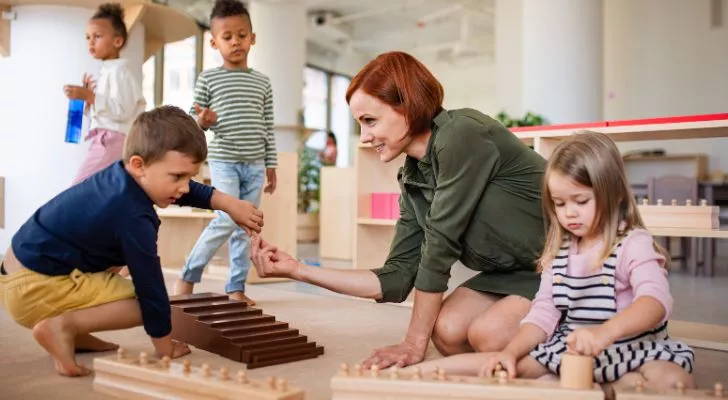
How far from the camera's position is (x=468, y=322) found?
1.91m

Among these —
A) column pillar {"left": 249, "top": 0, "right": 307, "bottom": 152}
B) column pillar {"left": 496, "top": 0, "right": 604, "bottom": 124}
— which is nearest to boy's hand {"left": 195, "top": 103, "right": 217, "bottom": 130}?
column pillar {"left": 496, "top": 0, "right": 604, "bottom": 124}

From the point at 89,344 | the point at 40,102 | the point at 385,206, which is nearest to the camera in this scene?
the point at 89,344

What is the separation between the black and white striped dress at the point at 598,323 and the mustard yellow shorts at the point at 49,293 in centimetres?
111

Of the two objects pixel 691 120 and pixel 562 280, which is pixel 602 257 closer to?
pixel 562 280

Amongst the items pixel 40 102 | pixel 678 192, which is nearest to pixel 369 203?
pixel 40 102

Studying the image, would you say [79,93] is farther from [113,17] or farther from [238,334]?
[238,334]

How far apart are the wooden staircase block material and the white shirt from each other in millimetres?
1340

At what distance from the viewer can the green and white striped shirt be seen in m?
3.09

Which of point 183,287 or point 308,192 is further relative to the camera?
point 308,192

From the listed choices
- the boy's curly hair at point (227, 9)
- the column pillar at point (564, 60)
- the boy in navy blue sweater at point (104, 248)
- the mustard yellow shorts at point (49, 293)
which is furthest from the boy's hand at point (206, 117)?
the column pillar at point (564, 60)

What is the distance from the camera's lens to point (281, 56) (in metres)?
8.34

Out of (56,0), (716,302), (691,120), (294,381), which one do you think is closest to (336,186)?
(56,0)

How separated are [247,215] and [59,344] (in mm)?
599

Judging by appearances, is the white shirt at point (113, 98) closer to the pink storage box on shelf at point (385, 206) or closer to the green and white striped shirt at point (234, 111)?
the green and white striped shirt at point (234, 111)
